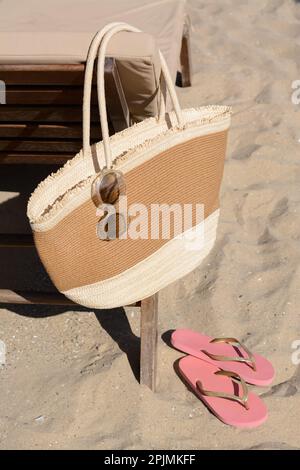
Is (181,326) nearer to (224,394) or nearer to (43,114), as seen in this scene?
(224,394)

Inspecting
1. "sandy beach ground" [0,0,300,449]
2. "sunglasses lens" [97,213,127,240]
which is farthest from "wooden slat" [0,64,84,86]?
"sandy beach ground" [0,0,300,449]

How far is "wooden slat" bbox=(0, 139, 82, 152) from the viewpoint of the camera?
2162mm

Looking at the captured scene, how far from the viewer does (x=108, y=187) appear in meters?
1.64

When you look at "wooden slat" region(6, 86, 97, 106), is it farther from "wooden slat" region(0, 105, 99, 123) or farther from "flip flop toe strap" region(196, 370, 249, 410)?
"flip flop toe strap" region(196, 370, 249, 410)

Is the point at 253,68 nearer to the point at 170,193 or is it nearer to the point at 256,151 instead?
the point at 256,151

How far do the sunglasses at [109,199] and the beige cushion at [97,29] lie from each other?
336 millimetres

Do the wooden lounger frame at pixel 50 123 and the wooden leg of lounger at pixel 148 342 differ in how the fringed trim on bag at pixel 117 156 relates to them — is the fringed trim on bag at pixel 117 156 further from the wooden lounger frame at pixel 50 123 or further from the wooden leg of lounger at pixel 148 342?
the wooden leg of lounger at pixel 148 342

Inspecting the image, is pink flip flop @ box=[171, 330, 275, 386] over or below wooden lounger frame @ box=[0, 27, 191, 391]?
below

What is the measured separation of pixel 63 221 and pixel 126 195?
17 centimetres

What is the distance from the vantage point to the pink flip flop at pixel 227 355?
2.11m

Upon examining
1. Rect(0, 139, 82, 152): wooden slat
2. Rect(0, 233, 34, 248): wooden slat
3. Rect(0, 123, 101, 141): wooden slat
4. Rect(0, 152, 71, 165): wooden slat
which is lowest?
Rect(0, 233, 34, 248): wooden slat

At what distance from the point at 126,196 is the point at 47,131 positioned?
Result: 0.55m

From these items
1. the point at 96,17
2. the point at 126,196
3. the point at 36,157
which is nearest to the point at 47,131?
the point at 36,157

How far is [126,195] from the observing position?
1.68 meters
